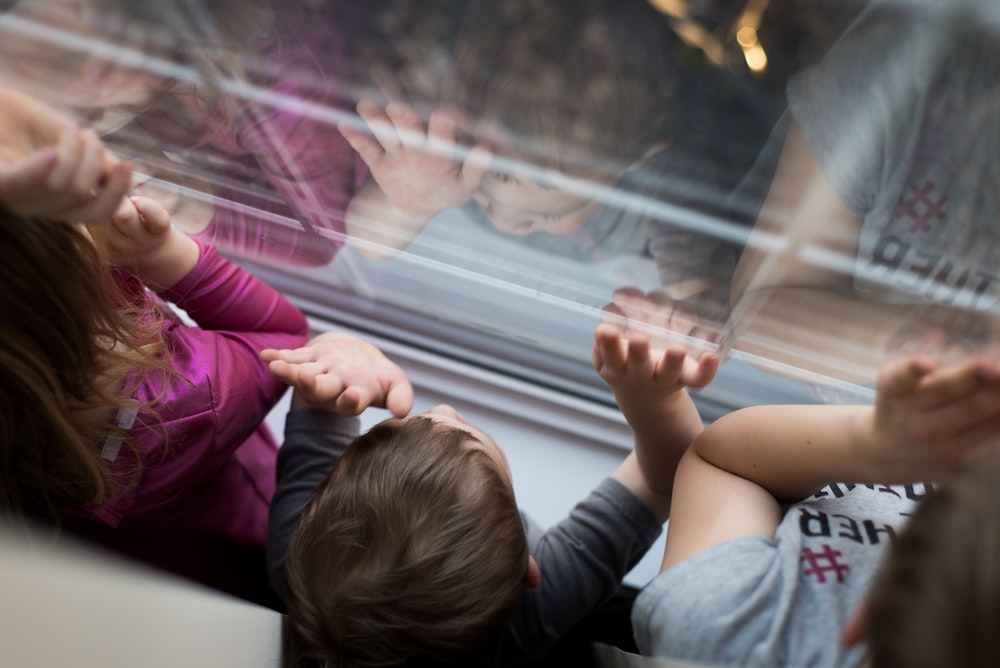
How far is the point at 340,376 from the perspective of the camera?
642mm

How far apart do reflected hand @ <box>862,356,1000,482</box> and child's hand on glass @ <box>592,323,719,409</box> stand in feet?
0.37

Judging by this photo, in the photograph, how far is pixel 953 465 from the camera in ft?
1.27

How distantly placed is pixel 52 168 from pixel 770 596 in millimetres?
475

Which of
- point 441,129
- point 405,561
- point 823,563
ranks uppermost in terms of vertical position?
point 441,129

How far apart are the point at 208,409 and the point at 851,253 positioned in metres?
0.56

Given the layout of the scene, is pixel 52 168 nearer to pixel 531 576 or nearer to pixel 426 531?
pixel 426 531

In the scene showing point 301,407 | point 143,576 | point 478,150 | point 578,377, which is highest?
point 478,150

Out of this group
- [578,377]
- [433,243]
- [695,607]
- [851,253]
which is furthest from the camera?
[578,377]

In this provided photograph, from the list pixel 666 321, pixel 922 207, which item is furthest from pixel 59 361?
pixel 922 207

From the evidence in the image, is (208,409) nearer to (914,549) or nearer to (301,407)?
(301,407)

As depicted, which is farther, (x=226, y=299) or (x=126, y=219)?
(x=226, y=299)

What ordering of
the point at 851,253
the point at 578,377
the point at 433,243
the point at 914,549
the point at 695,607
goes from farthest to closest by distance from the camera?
the point at 578,377
the point at 433,243
the point at 851,253
the point at 695,607
the point at 914,549

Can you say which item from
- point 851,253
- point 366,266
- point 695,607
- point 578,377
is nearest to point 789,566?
point 695,607

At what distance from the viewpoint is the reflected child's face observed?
62 cm
